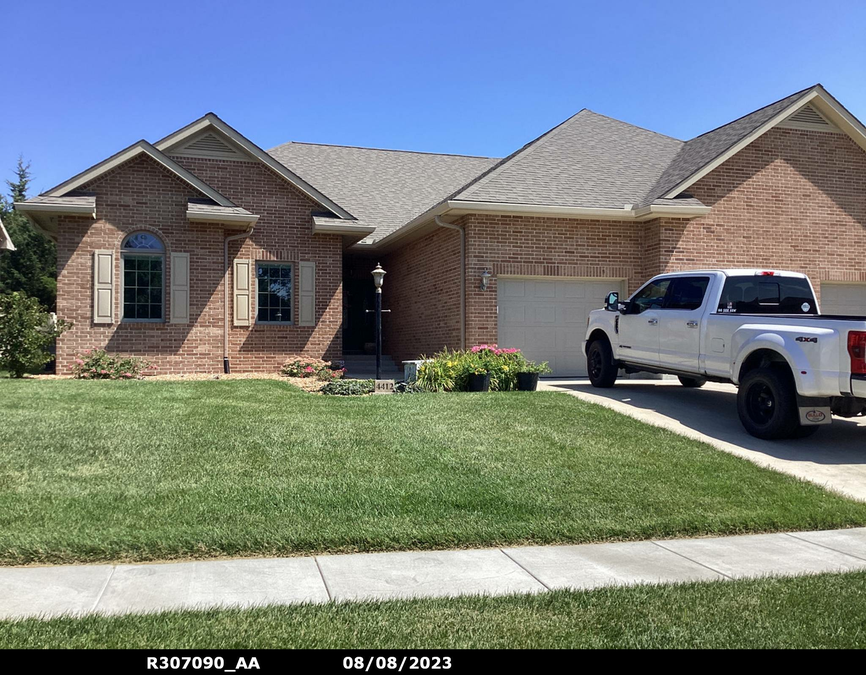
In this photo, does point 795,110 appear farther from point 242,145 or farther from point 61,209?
point 61,209

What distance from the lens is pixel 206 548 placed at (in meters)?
5.21

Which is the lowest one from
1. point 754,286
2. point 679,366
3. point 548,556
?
point 548,556

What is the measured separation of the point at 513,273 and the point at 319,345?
5199mm

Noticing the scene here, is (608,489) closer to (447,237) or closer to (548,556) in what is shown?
(548,556)

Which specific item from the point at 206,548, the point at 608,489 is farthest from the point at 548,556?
the point at 206,548

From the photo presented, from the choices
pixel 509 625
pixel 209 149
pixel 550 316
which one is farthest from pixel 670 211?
pixel 509 625

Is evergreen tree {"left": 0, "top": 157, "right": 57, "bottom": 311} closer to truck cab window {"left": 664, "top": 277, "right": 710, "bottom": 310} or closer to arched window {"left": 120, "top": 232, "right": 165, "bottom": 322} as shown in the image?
arched window {"left": 120, "top": 232, "right": 165, "bottom": 322}

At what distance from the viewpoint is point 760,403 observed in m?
9.66

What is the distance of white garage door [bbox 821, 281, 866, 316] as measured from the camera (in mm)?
16953

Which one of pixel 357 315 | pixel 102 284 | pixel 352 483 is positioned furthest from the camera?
pixel 357 315

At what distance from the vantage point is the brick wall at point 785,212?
16.1 m

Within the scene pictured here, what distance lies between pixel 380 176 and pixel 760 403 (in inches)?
643

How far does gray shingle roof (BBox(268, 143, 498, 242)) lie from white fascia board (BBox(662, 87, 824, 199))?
25.9 ft

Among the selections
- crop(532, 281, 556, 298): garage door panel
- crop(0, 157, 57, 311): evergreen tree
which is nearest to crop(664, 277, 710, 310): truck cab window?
crop(532, 281, 556, 298): garage door panel
